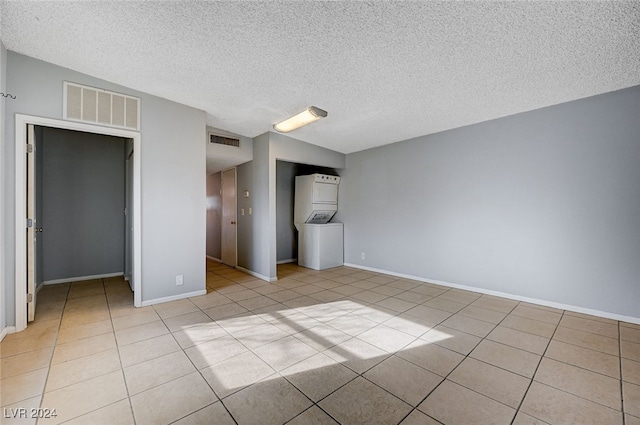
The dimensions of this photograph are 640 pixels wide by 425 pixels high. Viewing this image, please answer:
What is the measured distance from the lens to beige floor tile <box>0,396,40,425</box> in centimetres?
145

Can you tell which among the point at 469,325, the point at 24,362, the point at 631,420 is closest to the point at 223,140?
the point at 24,362

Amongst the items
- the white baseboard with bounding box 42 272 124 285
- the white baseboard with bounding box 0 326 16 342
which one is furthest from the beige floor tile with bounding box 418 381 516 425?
the white baseboard with bounding box 42 272 124 285

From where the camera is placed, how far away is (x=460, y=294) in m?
3.79

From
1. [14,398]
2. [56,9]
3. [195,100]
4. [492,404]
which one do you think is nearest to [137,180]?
[195,100]

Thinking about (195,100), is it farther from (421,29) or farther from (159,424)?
(159,424)

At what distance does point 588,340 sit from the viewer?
95.0 inches

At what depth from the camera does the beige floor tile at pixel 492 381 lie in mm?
1673

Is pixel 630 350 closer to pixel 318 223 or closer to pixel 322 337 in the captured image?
pixel 322 337

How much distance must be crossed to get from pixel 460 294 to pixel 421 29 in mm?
3421

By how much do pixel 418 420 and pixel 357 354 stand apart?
742 millimetres

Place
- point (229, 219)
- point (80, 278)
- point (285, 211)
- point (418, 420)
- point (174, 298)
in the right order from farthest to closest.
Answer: point (285, 211) < point (229, 219) < point (80, 278) < point (174, 298) < point (418, 420)

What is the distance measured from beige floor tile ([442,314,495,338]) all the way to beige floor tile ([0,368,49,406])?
3.38 metres

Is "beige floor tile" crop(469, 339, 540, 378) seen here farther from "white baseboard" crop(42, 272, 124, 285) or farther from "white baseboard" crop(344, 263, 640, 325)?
"white baseboard" crop(42, 272, 124, 285)

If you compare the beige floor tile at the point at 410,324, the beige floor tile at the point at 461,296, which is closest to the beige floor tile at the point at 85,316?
the beige floor tile at the point at 410,324
